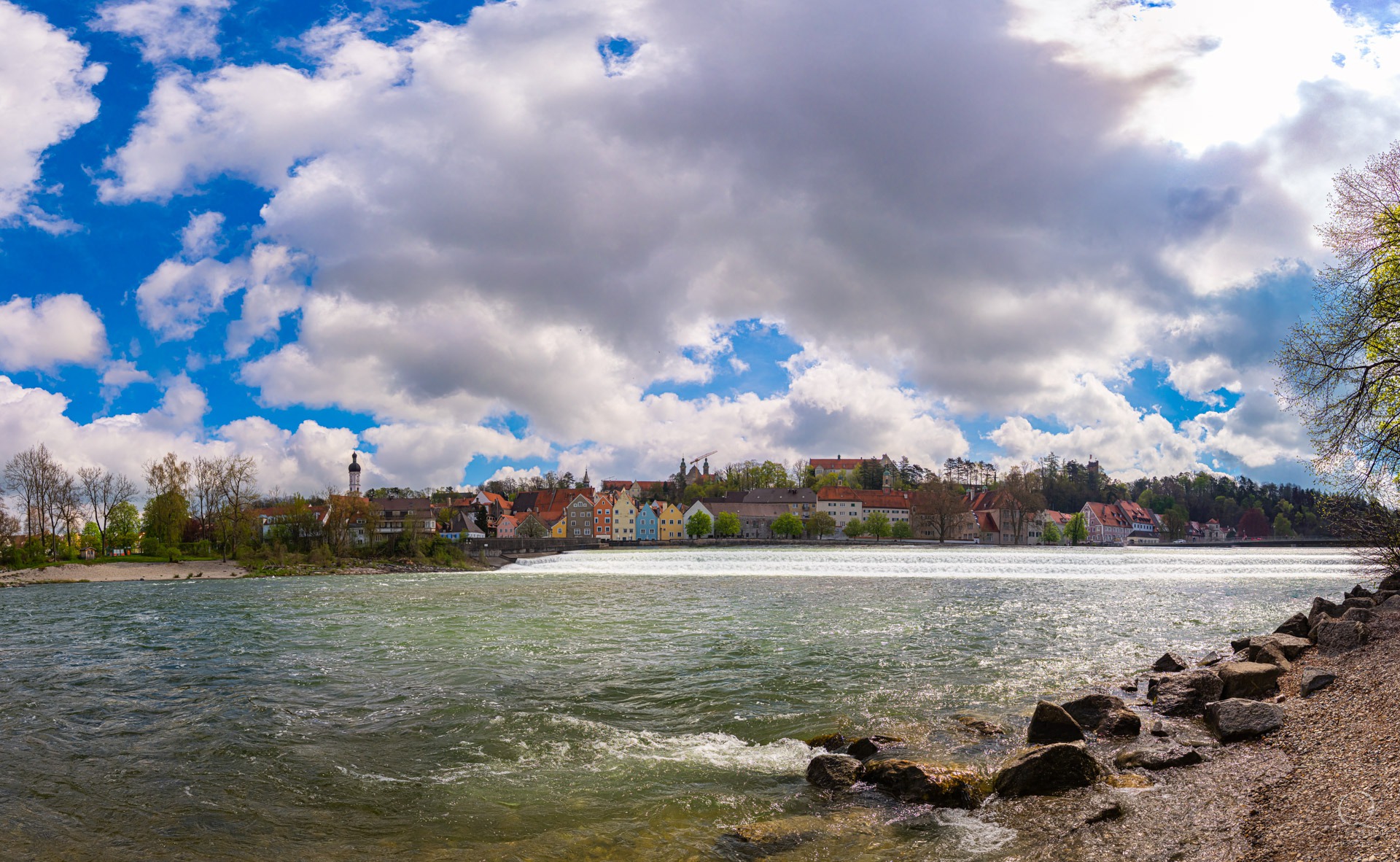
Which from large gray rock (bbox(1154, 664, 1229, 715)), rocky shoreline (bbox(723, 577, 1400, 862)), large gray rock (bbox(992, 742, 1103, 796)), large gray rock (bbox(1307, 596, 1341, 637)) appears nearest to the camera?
rocky shoreline (bbox(723, 577, 1400, 862))

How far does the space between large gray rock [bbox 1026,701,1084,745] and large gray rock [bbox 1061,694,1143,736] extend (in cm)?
35

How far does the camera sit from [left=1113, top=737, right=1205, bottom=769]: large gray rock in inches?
351

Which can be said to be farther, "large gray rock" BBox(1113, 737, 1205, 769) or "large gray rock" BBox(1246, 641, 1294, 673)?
"large gray rock" BBox(1246, 641, 1294, 673)

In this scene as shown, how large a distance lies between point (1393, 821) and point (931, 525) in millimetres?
137154

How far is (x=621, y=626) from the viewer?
25.6 metres

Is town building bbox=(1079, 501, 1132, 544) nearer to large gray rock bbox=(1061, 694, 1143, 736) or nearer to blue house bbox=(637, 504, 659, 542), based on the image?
blue house bbox=(637, 504, 659, 542)

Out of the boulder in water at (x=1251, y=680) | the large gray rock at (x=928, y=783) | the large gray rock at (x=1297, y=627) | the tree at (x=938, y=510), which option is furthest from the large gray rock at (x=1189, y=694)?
the tree at (x=938, y=510)

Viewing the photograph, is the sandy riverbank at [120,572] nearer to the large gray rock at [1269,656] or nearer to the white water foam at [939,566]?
the white water foam at [939,566]

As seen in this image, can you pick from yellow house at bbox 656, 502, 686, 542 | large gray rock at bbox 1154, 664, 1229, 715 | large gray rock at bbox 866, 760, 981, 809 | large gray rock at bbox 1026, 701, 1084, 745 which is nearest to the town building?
yellow house at bbox 656, 502, 686, 542

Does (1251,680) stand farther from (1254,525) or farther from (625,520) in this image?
(1254,525)

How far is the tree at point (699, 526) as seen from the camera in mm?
138375

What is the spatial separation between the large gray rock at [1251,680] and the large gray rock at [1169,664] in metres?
2.86

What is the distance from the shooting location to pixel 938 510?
133125 millimetres

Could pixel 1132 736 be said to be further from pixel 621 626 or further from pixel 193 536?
pixel 193 536
